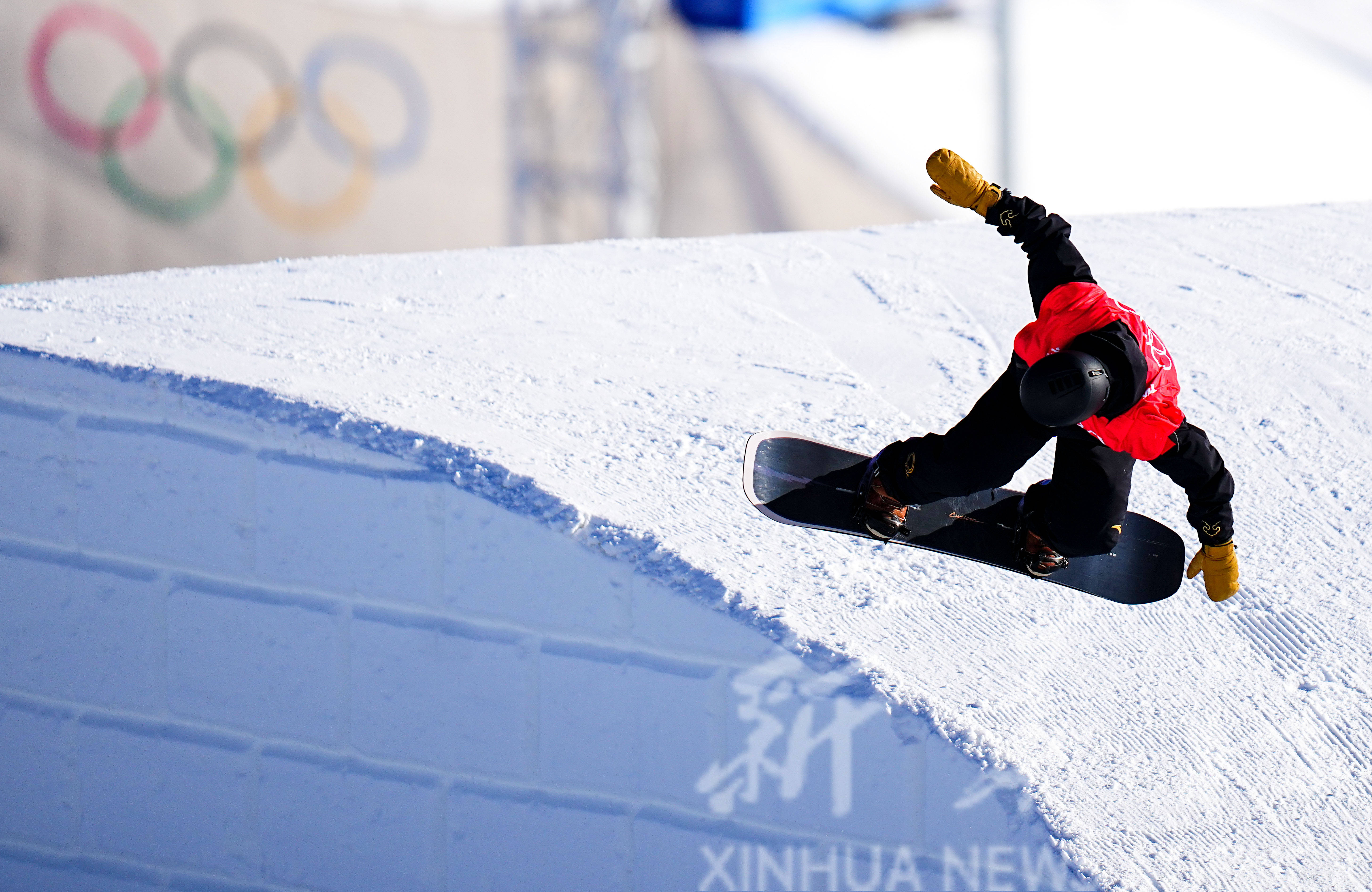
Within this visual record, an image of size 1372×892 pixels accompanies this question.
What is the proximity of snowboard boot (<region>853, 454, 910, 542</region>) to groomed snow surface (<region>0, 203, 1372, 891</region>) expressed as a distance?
0.34 feet

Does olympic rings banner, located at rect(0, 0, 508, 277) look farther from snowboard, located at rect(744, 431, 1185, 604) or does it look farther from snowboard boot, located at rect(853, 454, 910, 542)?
snowboard boot, located at rect(853, 454, 910, 542)

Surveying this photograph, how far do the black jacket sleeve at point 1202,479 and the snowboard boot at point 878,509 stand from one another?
339mm

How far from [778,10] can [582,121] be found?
1.05 metres

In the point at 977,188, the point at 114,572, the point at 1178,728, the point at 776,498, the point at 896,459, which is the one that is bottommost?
the point at 1178,728

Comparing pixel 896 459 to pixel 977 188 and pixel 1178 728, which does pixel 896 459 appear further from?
pixel 1178 728

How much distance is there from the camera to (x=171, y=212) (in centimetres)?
435

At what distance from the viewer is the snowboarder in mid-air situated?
99 cm

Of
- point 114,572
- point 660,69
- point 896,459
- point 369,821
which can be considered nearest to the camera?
point 896,459

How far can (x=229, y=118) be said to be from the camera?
4.33 meters

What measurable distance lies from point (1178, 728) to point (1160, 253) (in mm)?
1658

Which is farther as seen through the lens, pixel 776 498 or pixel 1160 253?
pixel 1160 253

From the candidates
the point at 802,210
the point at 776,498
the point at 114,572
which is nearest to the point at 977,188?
the point at 776,498

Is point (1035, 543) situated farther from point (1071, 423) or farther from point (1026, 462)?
point (1071, 423)

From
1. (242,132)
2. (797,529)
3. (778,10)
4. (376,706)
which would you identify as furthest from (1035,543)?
(242,132)
